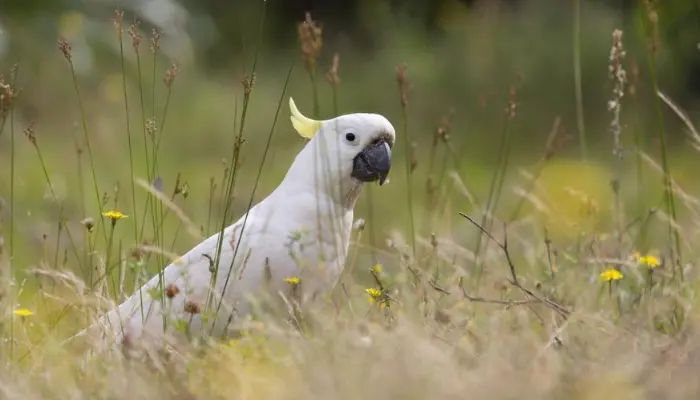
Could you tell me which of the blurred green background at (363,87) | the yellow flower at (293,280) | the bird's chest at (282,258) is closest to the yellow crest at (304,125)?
the bird's chest at (282,258)

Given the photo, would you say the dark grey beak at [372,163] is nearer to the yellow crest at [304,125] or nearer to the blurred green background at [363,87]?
the yellow crest at [304,125]

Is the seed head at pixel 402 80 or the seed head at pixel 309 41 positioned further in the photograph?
the seed head at pixel 402 80

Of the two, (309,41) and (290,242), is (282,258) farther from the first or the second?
(309,41)

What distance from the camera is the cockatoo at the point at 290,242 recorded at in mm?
2111

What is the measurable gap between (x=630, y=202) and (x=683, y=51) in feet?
4.89

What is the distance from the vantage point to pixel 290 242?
2123 mm

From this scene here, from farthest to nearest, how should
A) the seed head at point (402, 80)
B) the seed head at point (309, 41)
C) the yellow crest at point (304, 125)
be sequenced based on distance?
1. the yellow crest at point (304, 125)
2. the seed head at point (402, 80)
3. the seed head at point (309, 41)

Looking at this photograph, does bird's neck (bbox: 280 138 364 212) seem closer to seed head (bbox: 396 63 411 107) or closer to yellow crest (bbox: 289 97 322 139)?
yellow crest (bbox: 289 97 322 139)

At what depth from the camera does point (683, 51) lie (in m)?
5.80

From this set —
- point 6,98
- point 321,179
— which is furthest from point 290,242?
point 6,98

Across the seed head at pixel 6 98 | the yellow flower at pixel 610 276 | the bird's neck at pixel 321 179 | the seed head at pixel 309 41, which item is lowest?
the yellow flower at pixel 610 276

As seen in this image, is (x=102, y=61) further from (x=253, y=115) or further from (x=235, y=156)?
(x=235, y=156)

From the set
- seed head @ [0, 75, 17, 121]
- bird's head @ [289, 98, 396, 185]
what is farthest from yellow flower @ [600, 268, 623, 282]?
seed head @ [0, 75, 17, 121]

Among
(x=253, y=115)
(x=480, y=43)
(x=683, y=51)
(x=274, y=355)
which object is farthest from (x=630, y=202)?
(x=274, y=355)
